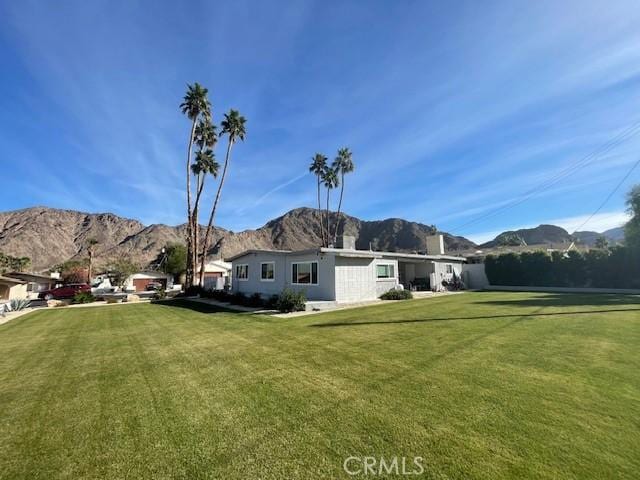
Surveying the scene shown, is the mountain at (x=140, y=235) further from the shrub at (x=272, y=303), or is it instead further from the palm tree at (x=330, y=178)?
the shrub at (x=272, y=303)

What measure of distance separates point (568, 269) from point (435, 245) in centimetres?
1023

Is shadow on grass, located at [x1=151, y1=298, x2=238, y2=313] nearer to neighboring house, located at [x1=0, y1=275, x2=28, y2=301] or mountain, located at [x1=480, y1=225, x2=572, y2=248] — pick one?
neighboring house, located at [x1=0, y1=275, x2=28, y2=301]

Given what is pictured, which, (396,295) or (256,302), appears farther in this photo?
(396,295)

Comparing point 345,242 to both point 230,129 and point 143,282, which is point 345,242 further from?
point 143,282

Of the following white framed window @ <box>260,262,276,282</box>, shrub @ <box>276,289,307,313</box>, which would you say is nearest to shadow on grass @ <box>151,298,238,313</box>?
shrub @ <box>276,289,307,313</box>

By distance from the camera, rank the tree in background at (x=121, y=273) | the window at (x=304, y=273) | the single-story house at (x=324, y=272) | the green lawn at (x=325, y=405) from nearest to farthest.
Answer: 1. the green lawn at (x=325, y=405)
2. the single-story house at (x=324, y=272)
3. the window at (x=304, y=273)
4. the tree in background at (x=121, y=273)

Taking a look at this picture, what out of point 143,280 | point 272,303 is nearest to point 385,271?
point 272,303

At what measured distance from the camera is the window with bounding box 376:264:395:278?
19.1 metres

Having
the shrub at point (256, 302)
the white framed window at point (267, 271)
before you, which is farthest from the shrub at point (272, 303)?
the white framed window at point (267, 271)

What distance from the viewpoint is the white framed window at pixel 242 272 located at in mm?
21772

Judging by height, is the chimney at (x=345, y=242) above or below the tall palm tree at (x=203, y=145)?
below

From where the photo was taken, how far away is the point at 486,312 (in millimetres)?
11836

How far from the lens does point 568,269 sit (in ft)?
79.1

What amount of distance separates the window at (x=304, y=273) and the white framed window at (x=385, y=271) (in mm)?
4553
